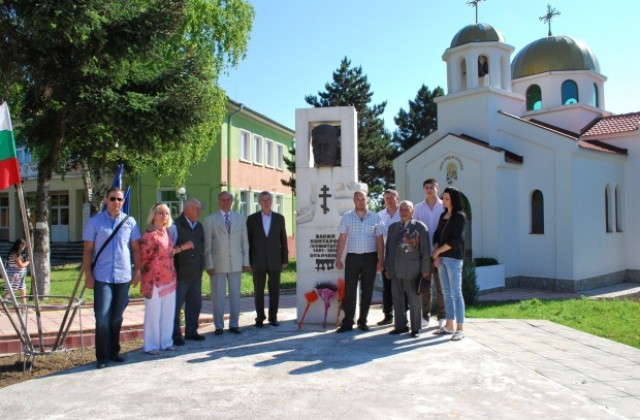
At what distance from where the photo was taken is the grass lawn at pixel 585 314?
823 cm

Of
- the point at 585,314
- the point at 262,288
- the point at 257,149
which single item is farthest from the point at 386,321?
the point at 257,149

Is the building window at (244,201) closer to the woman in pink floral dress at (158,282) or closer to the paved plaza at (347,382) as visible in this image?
the paved plaza at (347,382)

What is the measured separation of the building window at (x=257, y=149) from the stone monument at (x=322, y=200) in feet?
64.3

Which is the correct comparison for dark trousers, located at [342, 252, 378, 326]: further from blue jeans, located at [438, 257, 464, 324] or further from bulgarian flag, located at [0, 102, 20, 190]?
bulgarian flag, located at [0, 102, 20, 190]

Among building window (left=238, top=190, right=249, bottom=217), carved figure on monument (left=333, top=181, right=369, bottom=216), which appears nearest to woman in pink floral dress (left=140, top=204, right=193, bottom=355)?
carved figure on monument (left=333, top=181, right=369, bottom=216)

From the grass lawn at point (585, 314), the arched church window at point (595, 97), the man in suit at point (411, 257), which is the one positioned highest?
the arched church window at point (595, 97)

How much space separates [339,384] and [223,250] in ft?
8.78

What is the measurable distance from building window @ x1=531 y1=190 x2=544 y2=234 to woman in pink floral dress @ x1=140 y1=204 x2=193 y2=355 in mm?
13123

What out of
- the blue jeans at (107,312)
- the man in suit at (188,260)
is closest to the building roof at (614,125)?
the man in suit at (188,260)

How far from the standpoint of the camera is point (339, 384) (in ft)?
16.0

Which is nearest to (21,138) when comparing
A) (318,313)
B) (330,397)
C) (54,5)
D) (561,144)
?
(54,5)

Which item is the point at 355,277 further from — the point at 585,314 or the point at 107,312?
the point at 585,314

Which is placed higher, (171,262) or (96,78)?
(96,78)

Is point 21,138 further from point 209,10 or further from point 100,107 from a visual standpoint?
point 209,10
